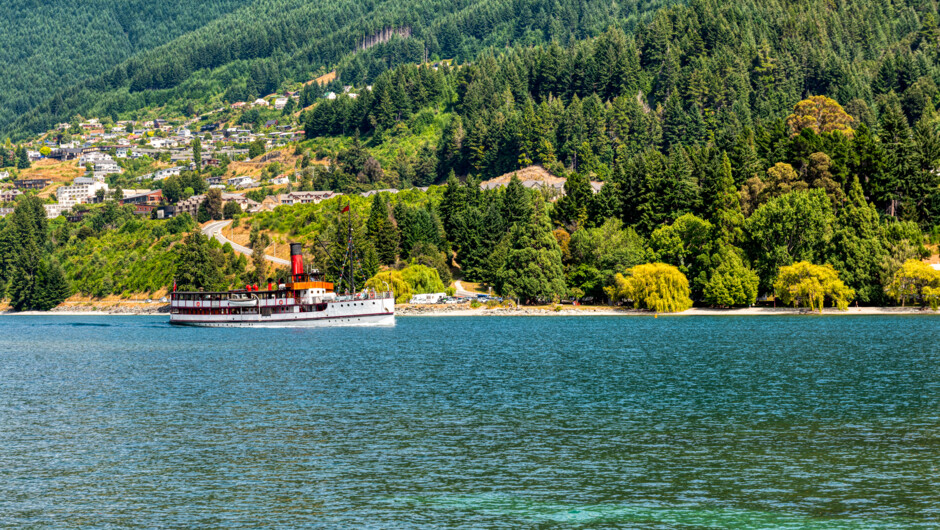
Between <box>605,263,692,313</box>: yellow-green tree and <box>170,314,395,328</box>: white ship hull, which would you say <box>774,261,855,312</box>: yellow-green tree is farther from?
<box>170,314,395,328</box>: white ship hull

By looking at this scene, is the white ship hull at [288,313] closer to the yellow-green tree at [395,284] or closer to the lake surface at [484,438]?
the yellow-green tree at [395,284]

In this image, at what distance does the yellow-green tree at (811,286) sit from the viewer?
134625 millimetres

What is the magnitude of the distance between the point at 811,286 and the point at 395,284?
71.2 metres

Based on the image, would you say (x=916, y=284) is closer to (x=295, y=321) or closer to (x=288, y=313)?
(x=295, y=321)

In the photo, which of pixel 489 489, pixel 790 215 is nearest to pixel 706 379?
pixel 489 489

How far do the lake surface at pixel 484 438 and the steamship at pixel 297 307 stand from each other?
44.7m

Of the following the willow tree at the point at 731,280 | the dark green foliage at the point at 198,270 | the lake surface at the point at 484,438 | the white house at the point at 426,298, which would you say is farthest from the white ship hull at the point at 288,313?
the willow tree at the point at 731,280

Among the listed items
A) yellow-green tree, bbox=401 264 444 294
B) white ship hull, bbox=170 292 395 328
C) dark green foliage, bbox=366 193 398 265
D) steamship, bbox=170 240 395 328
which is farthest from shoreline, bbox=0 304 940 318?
white ship hull, bbox=170 292 395 328

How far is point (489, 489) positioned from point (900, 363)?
5302cm

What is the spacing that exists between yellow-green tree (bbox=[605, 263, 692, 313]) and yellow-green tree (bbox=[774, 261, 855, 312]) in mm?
14109

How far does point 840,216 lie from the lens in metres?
146

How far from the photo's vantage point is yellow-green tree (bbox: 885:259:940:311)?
132 m

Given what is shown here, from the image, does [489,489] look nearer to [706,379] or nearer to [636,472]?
[636,472]

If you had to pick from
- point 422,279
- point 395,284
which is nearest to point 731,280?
point 422,279
